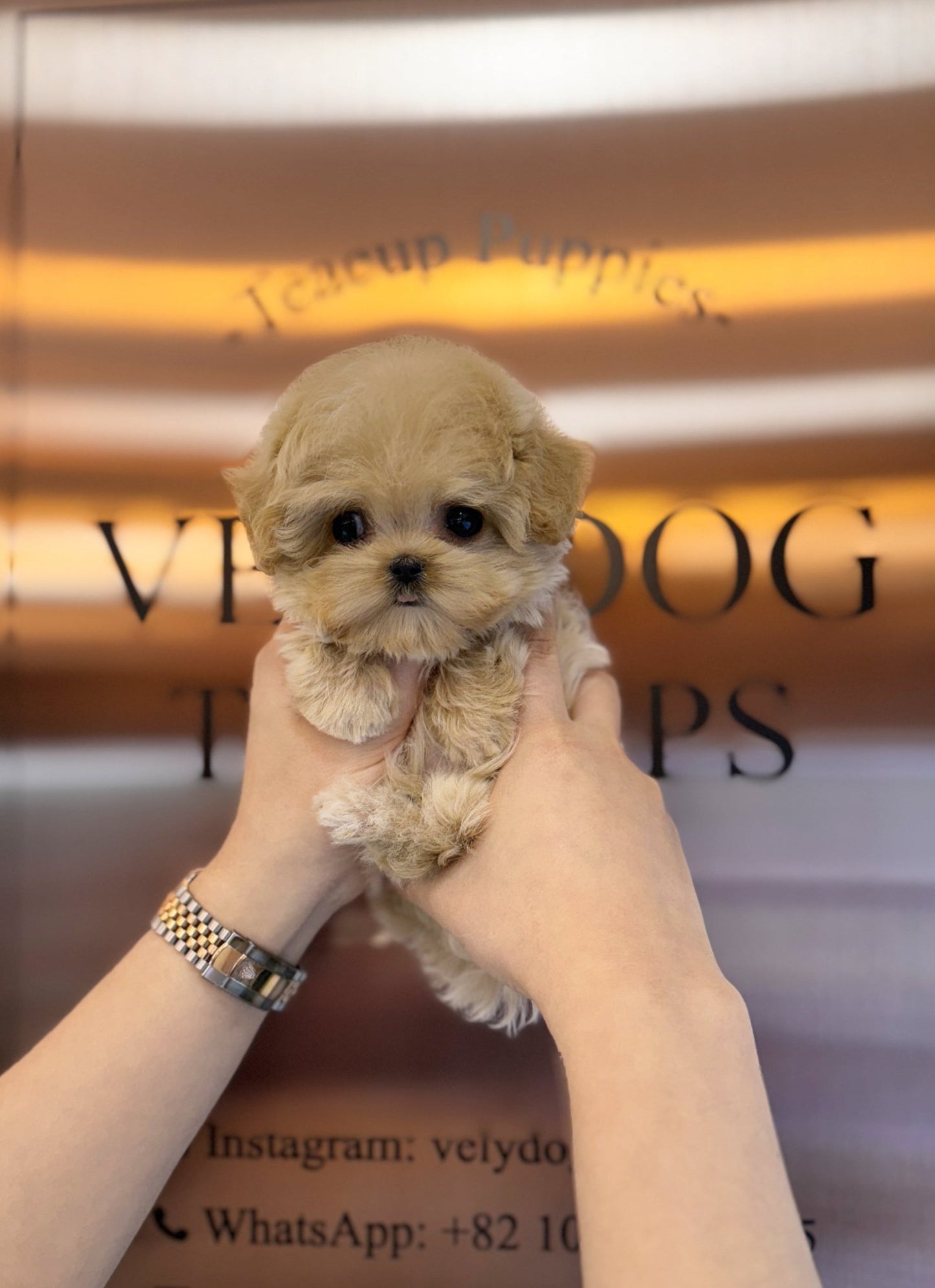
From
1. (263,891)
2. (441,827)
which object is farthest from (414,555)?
(263,891)

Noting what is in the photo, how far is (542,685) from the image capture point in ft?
3.43

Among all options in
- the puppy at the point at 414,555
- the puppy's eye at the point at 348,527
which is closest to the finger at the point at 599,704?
the puppy at the point at 414,555

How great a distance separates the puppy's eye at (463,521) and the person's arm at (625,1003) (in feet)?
0.60

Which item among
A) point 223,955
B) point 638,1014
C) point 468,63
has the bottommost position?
point 223,955

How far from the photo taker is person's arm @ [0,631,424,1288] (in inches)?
39.0

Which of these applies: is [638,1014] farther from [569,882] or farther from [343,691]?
[343,691]

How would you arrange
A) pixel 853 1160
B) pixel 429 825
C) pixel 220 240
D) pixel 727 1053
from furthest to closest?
pixel 220 240, pixel 853 1160, pixel 429 825, pixel 727 1053

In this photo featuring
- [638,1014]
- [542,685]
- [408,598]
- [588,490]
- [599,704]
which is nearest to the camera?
[638,1014]

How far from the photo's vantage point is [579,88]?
1402 millimetres

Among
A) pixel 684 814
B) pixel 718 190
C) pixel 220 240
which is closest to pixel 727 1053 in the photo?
pixel 684 814

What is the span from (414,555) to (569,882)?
40cm

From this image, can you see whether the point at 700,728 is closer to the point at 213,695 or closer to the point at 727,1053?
the point at 727,1053

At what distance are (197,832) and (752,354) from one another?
1248 millimetres

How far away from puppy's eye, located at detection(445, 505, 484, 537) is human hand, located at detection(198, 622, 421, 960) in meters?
0.18
